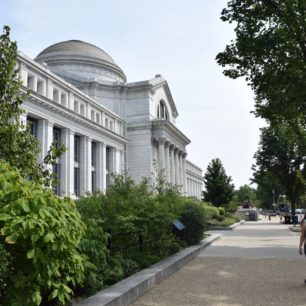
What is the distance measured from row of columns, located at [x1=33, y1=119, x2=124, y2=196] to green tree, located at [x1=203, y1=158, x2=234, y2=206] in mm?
17185

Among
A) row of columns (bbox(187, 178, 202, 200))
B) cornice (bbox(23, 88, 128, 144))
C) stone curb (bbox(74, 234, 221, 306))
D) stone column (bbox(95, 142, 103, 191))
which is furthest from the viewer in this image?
row of columns (bbox(187, 178, 202, 200))

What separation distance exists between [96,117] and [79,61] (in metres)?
18.8

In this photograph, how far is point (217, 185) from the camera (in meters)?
64.5

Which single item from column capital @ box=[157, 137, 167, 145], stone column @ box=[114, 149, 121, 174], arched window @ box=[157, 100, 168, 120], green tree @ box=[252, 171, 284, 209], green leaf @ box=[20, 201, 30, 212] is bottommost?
green leaf @ box=[20, 201, 30, 212]

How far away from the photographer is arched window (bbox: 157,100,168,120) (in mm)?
66688

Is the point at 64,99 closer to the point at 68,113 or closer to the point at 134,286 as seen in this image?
the point at 68,113

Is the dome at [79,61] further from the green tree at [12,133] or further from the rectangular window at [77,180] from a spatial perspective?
the green tree at [12,133]

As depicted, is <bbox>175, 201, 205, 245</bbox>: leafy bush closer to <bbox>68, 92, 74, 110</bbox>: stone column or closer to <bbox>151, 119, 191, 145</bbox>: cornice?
<bbox>68, 92, 74, 110</bbox>: stone column

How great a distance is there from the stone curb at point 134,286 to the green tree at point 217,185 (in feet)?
176

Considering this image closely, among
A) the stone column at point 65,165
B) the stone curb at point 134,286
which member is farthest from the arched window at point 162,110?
the stone curb at point 134,286

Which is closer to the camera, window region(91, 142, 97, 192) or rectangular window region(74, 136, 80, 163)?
rectangular window region(74, 136, 80, 163)

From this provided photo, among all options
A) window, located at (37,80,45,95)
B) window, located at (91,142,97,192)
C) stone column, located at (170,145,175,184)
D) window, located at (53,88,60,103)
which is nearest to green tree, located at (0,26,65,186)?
window, located at (37,80,45,95)

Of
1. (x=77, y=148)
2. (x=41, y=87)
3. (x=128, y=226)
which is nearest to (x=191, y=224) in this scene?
(x=128, y=226)

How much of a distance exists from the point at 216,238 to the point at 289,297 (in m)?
15.3
